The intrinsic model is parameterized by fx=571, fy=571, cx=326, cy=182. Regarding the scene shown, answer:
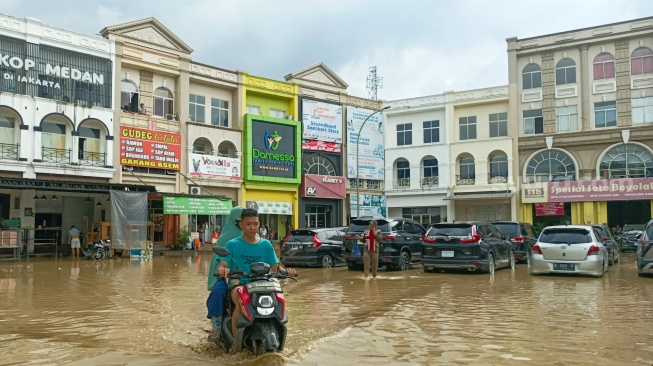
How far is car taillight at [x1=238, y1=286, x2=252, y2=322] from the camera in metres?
5.52

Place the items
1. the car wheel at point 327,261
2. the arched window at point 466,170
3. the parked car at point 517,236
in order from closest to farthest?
the car wheel at point 327,261 → the parked car at point 517,236 → the arched window at point 466,170

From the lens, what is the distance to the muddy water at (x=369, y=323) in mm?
6285

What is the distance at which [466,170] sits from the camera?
45406 mm

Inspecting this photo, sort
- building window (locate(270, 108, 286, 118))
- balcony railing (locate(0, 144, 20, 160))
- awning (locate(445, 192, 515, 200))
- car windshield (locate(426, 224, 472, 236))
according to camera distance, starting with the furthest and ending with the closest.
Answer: awning (locate(445, 192, 515, 200)) < building window (locate(270, 108, 286, 118)) < balcony railing (locate(0, 144, 20, 160)) < car windshield (locate(426, 224, 472, 236))

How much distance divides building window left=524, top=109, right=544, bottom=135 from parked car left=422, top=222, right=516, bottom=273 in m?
28.6

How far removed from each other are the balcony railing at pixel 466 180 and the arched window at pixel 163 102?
22.7 metres

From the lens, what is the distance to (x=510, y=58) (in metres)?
43.8

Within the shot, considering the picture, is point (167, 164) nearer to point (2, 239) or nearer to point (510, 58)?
Result: point (2, 239)

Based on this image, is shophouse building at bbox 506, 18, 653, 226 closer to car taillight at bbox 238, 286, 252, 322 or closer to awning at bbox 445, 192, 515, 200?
awning at bbox 445, 192, 515, 200

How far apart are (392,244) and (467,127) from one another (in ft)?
98.7

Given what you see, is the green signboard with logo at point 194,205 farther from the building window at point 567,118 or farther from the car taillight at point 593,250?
the building window at point 567,118

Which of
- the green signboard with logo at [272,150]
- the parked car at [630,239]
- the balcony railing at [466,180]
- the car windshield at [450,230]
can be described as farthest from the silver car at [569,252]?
the balcony railing at [466,180]

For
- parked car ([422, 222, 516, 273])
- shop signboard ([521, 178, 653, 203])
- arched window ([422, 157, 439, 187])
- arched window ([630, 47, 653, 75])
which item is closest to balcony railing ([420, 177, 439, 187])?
arched window ([422, 157, 439, 187])

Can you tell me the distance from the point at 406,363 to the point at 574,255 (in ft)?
34.8
